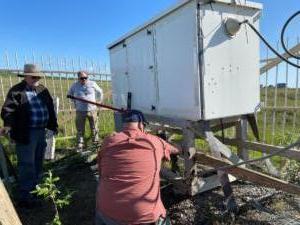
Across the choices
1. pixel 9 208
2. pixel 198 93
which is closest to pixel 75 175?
pixel 198 93

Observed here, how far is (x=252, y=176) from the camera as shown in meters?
4.19

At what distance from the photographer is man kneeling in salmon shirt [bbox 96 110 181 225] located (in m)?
3.27

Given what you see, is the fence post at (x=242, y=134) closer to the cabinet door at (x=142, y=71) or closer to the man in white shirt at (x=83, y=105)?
the cabinet door at (x=142, y=71)

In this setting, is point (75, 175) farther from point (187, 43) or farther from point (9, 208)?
point (9, 208)

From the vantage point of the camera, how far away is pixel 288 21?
3721 millimetres

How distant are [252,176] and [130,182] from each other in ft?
5.18

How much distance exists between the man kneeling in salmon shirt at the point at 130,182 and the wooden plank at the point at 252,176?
4.07 feet

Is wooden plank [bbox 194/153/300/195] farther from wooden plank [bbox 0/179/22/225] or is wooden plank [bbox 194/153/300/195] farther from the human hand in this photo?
the human hand

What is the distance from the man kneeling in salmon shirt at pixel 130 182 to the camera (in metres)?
3.27

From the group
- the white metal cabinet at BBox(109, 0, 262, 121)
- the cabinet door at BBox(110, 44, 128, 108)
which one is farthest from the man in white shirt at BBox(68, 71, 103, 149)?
the white metal cabinet at BBox(109, 0, 262, 121)

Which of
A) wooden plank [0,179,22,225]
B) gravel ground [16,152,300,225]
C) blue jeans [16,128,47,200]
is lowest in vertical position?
gravel ground [16,152,300,225]

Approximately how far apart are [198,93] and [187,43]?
61 cm

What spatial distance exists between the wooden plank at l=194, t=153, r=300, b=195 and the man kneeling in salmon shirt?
1.24m

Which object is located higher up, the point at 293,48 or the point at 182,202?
the point at 293,48
